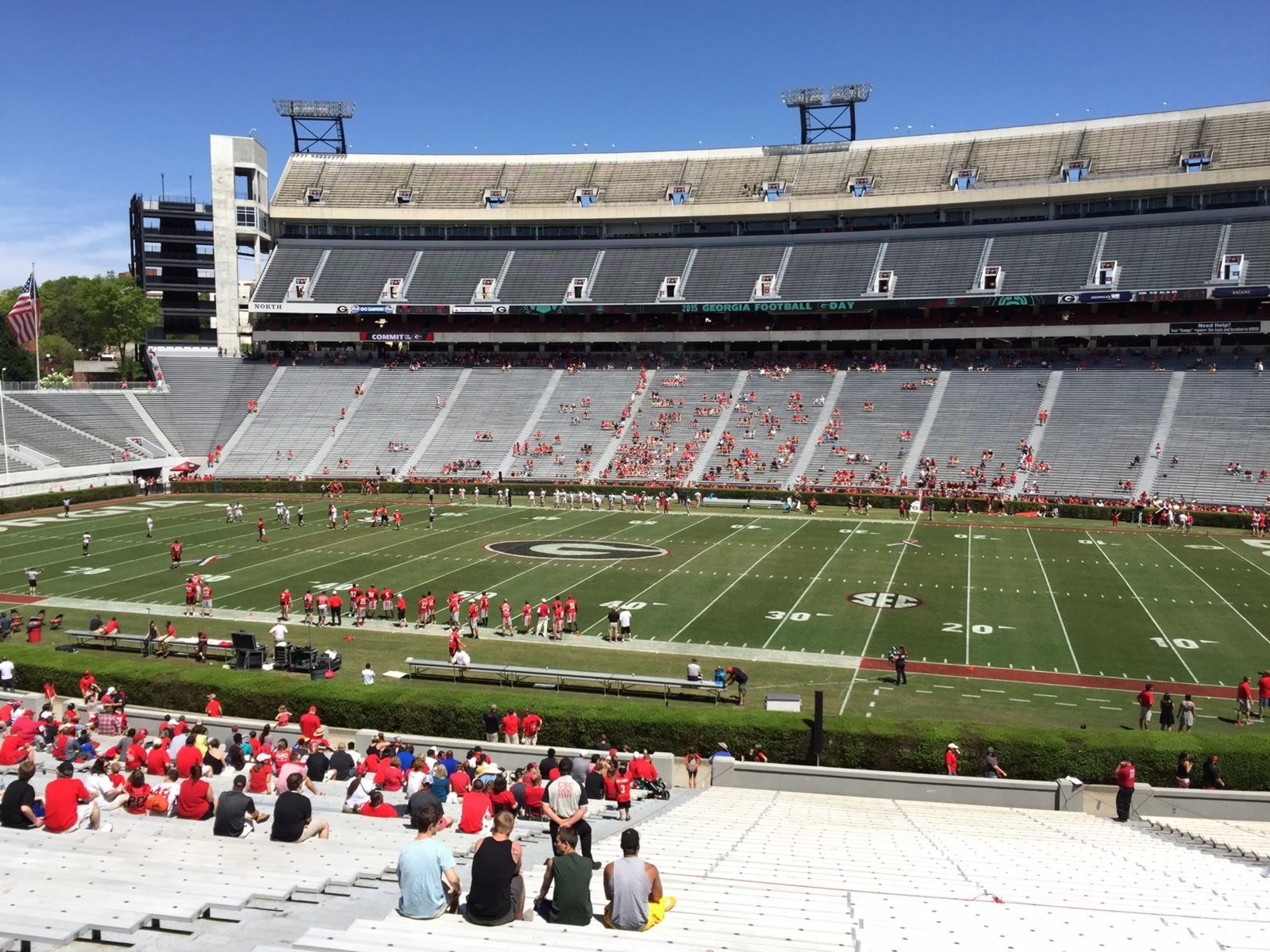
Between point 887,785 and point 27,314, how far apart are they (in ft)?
177

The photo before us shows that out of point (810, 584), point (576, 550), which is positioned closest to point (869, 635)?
point (810, 584)

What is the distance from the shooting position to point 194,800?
11297 millimetres

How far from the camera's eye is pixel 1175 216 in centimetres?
6531

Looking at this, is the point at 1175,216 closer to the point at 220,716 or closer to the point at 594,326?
the point at 594,326

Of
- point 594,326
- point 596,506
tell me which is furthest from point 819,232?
point 596,506

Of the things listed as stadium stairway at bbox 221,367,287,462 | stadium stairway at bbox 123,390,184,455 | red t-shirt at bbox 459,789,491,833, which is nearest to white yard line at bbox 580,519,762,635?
red t-shirt at bbox 459,789,491,833

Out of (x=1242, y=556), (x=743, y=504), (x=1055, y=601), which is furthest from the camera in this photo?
(x=743, y=504)

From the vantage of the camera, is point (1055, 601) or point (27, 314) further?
point (27, 314)

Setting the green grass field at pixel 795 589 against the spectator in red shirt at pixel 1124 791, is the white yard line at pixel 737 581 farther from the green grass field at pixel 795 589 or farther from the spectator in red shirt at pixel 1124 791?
the spectator in red shirt at pixel 1124 791

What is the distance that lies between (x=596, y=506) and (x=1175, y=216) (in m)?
43.9

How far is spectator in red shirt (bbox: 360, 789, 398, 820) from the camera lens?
39.9 ft

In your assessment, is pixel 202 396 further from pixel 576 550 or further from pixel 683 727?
pixel 683 727

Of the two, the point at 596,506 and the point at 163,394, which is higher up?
the point at 163,394

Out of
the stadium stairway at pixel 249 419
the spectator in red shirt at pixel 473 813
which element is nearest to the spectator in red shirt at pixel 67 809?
the spectator in red shirt at pixel 473 813
